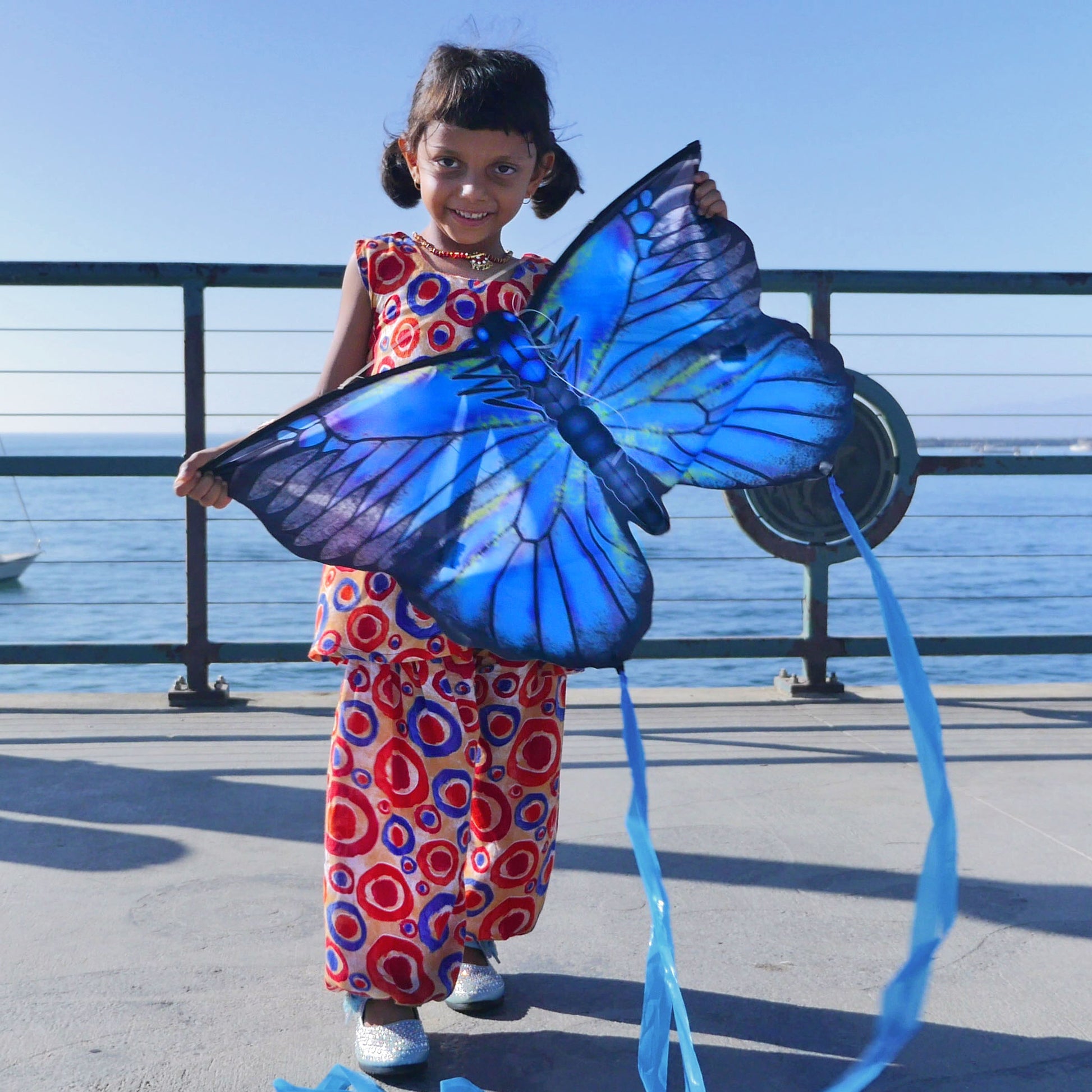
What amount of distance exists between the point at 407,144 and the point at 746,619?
10.3m

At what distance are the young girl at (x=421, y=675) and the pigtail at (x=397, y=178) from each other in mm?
119

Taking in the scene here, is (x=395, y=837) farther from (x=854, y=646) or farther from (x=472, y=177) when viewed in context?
(x=854, y=646)

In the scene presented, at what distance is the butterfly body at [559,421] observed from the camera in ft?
3.61

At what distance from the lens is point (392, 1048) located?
49.1 inches

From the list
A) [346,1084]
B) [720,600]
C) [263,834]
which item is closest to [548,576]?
[346,1084]

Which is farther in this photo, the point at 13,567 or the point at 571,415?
the point at 13,567

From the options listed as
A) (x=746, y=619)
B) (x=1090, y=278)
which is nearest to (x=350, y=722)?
(x=1090, y=278)

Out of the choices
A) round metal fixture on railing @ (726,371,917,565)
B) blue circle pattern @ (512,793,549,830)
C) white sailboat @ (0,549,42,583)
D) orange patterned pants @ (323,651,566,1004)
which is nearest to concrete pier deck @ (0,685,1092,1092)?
orange patterned pants @ (323,651,566,1004)

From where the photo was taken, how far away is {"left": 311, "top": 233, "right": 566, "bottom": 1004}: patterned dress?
4.23 feet

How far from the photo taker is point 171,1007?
136 centimetres

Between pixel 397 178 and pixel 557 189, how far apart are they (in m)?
0.21

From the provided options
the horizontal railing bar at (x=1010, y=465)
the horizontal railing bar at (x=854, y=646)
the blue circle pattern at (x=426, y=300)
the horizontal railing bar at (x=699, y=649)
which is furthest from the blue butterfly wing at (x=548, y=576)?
the horizontal railing bar at (x=1010, y=465)

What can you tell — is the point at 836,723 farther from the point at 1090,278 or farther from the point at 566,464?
the point at 566,464

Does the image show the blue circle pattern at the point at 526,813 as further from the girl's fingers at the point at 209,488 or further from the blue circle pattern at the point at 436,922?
the girl's fingers at the point at 209,488
